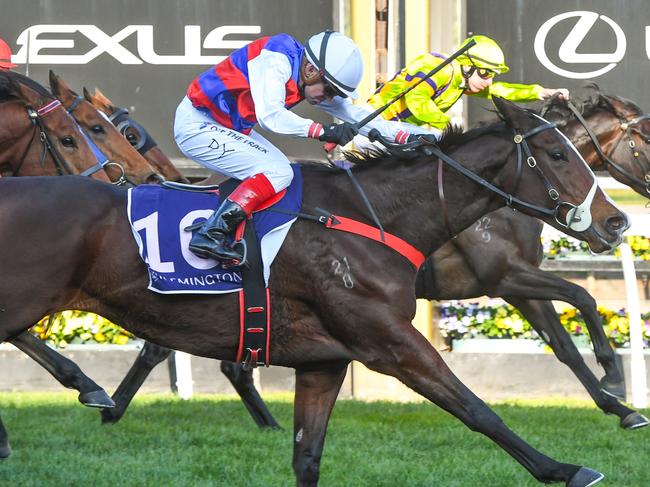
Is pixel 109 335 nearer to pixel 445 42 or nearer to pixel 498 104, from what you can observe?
pixel 445 42

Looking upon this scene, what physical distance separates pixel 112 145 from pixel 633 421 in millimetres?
2834

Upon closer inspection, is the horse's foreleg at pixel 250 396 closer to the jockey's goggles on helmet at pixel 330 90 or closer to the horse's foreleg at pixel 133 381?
the horse's foreleg at pixel 133 381

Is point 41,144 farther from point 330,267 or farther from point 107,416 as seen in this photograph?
point 330,267

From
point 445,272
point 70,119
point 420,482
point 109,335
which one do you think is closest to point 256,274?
point 420,482

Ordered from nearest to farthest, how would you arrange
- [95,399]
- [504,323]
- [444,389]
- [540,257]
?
1. [444,389]
2. [95,399]
3. [540,257]
4. [504,323]

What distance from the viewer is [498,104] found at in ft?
14.7

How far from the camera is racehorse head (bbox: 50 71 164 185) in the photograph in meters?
5.73

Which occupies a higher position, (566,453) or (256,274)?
(256,274)

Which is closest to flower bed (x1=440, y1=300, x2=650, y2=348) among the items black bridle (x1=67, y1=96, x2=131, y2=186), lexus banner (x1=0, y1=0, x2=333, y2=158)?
lexus banner (x1=0, y1=0, x2=333, y2=158)

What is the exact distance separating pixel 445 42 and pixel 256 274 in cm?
407

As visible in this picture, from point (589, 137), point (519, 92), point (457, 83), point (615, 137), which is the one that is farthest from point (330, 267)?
point (615, 137)

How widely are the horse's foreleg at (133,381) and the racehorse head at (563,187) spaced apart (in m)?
2.58

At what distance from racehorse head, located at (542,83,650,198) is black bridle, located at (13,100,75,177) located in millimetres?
2625

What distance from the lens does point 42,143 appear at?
5605mm
